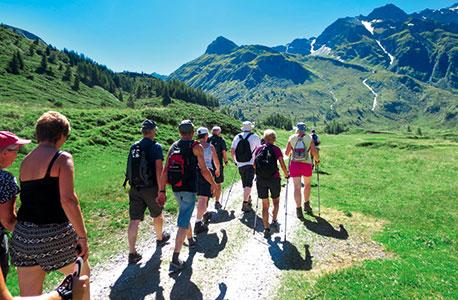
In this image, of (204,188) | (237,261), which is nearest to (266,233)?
(237,261)

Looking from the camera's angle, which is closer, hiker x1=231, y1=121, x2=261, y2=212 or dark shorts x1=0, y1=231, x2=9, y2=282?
dark shorts x1=0, y1=231, x2=9, y2=282

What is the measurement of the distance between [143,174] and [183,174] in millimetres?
1155

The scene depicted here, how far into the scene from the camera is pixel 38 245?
5617 mm

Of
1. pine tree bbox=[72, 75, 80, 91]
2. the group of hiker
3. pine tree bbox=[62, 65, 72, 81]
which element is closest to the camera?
the group of hiker

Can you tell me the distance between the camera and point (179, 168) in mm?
9617

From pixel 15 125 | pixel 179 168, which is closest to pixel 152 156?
pixel 179 168

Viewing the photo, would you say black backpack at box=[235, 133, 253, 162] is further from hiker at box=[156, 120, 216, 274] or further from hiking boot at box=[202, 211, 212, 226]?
hiker at box=[156, 120, 216, 274]

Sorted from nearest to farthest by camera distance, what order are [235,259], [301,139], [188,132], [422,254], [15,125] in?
[188,132]
[235,259]
[422,254]
[301,139]
[15,125]

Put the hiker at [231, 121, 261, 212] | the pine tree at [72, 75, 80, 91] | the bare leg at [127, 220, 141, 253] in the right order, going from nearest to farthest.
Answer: the bare leg at [127, 220, 141, 253], the hiker at [231, 121, 261, 212], the pine tree at [72, 75, 80, 91]

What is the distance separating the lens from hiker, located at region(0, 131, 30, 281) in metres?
5.32

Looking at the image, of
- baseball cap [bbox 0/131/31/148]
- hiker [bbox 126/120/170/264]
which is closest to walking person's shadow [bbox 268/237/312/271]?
hiker [bbox 126/120/170/264]

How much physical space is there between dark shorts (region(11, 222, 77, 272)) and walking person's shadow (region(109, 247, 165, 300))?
3.18 meters

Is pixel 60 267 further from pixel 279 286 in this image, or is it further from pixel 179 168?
pixel 279 286

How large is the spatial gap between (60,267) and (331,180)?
23.3 metres
